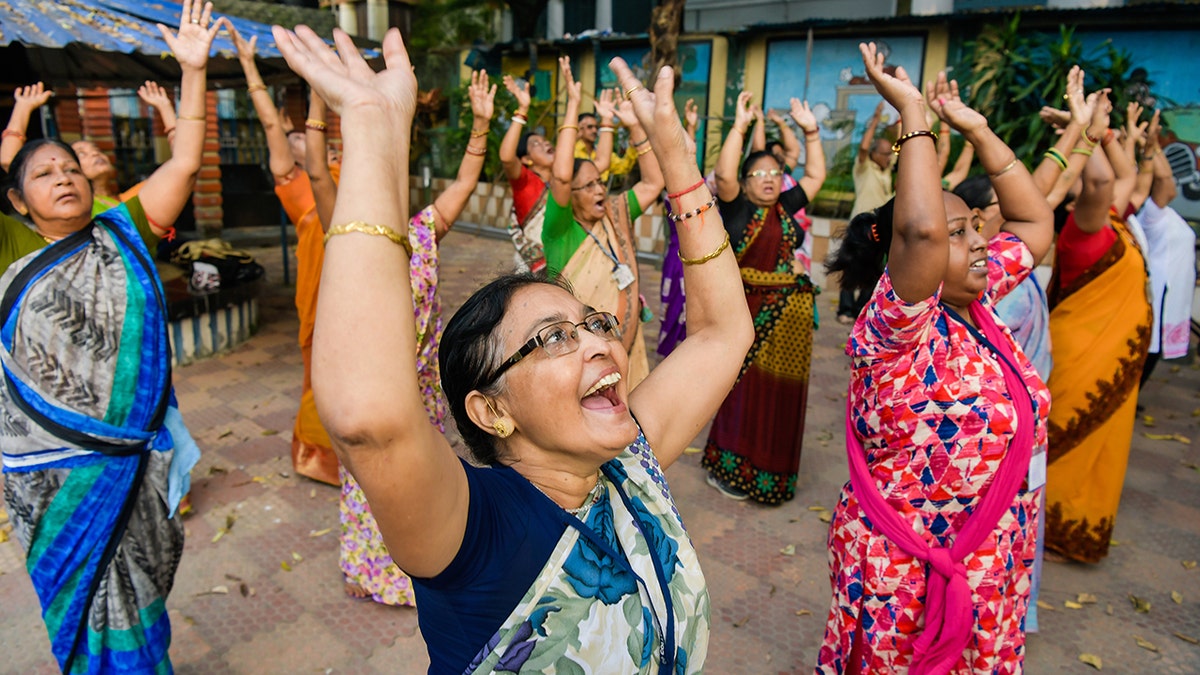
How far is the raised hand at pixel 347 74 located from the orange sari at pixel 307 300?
3315mm

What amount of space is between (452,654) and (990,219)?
2978 mm

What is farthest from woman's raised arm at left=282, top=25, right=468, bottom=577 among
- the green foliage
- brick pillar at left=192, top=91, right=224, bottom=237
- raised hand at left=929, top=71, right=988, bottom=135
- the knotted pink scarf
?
brick pillar at left=192, top=91, right=224, bottom=237

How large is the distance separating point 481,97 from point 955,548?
8.82 feet

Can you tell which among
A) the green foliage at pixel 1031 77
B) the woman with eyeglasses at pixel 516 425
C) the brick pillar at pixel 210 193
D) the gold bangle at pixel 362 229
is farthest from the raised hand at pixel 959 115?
the brick pillar at pixel 210 193

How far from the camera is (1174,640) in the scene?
11.0 feet

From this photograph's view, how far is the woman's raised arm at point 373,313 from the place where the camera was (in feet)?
3.08

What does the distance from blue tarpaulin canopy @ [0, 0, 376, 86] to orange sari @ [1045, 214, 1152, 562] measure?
4807 mm

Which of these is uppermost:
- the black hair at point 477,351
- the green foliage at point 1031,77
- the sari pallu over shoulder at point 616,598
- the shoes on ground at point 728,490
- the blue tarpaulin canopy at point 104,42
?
the green foliage at point 1031,77

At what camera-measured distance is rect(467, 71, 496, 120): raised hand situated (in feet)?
11.9

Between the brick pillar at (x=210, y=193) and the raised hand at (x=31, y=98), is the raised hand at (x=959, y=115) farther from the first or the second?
the brick pillar at (x=210, y=193)

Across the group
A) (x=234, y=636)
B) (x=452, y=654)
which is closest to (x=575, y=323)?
(x=452, y=654)

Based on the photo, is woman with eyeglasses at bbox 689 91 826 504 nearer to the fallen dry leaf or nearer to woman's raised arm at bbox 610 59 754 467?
the fallen dry leaf

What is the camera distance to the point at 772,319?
4449 millimetres

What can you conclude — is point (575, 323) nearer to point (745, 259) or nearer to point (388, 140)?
point (388, 140)
